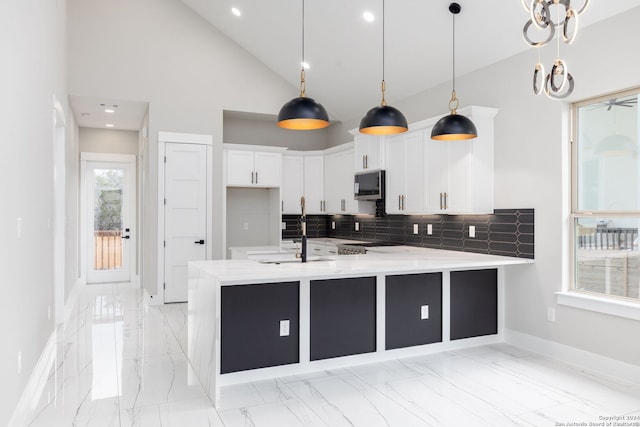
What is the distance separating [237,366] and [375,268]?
4.20ft

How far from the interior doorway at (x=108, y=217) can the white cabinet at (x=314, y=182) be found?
336 cm

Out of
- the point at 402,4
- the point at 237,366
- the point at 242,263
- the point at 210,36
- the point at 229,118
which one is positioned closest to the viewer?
the point at 237,366

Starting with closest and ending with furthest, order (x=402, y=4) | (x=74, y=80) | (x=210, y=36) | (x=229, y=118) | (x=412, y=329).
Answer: (x=412, y=329)
(x=402, y=4)
(x=74, y=80)
(x=210, y=36)
(x=229, y=118)

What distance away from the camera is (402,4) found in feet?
14.9

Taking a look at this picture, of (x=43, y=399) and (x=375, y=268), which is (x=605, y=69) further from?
(x=43, y=399)

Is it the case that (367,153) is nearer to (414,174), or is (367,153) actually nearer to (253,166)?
(414,174)

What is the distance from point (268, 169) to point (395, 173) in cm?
230

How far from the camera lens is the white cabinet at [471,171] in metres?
4.60

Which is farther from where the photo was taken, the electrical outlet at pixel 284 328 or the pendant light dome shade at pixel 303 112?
the electrical outlet at pixel 284 328

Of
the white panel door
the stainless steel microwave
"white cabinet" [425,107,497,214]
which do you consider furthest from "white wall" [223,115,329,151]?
"white cabinet" [425,107,497,214]

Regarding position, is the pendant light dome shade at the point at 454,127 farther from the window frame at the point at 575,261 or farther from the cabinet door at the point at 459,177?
the window frame at the point at 575,261

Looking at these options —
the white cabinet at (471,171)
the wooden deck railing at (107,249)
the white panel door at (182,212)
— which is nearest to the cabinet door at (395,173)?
the white cabinet at (471,171)

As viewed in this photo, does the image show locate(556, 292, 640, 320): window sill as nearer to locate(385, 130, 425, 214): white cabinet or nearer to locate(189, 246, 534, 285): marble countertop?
locate(189, 246, 534, 285): marble countertop

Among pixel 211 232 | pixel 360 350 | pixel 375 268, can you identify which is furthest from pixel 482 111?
pixel 211 232
